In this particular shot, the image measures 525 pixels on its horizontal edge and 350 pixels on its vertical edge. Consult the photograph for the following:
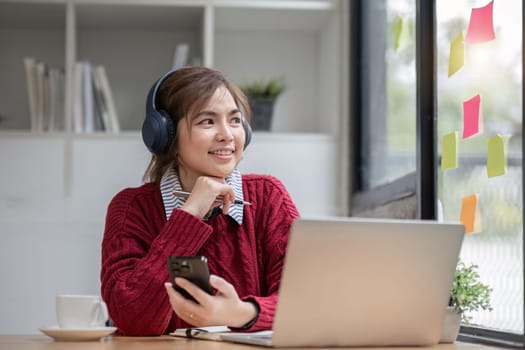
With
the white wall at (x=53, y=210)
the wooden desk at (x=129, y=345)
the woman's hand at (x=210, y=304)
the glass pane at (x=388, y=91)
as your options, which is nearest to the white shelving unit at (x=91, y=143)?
the white wall at (x=53, y=210)

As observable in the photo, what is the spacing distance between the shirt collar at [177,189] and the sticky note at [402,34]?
2.86 feet

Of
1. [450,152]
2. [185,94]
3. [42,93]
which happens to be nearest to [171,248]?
[185,94]

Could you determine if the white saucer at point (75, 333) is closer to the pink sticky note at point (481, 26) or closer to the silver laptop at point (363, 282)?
the silver laptop at point (363, 282)

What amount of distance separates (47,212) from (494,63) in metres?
1.63

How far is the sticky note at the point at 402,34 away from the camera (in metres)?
2.54

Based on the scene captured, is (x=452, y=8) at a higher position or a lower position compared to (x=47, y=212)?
higher

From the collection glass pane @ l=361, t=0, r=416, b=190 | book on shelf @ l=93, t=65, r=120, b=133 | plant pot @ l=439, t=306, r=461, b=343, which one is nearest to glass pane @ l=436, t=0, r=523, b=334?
glass pane @ l=361, t=0, r=416, b=190

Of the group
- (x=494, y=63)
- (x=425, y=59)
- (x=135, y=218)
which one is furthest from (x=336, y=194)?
(x=135, y=218)

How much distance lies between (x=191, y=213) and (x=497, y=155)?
2.15ft

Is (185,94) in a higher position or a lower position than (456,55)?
lower

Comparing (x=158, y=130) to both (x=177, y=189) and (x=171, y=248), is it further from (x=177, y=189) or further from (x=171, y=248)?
(x=171, y=248)

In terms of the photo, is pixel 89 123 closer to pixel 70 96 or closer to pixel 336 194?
pixel 70 96

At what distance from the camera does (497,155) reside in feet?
6.09

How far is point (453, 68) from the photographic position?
214 centimetres
